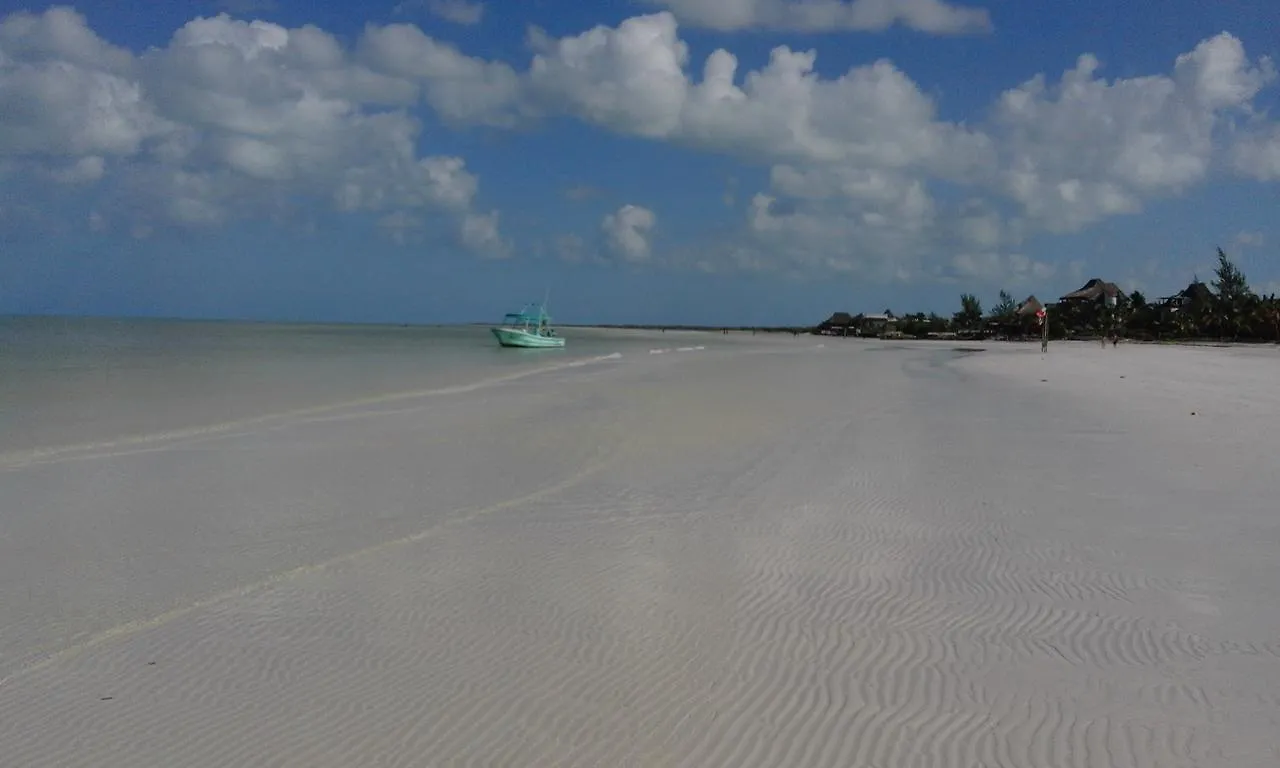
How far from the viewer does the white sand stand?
182 inches

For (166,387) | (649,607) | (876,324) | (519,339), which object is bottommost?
(166,387)

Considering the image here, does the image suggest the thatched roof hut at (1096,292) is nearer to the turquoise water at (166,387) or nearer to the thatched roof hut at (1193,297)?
the thatched roof hut at (1193,297)

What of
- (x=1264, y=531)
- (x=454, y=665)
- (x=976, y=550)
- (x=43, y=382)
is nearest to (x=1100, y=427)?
(x=1264, y=531)

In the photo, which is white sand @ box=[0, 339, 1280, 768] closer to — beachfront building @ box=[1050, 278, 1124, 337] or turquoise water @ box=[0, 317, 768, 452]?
turquoise water @ box=[0, 317, 768, 452]

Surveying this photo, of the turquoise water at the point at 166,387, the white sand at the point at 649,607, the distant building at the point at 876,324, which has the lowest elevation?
the turquoise water at the point at 166,387

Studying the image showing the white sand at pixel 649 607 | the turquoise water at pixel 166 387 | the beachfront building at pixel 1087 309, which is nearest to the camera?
the white sand at pixel 649 607

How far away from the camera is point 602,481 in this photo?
459 inches

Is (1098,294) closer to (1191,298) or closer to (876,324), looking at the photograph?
(1191,298)

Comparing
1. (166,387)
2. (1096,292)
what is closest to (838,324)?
(1096,292)

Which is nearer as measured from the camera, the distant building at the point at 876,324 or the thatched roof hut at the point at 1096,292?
the thatched roof hut at the point at 1096,292

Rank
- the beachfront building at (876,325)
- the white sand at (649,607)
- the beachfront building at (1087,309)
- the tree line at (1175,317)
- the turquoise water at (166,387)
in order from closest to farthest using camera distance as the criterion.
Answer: the white sand at (649,607) < the turquoise water at (166,387) < the tree line at (1175,317) < the beachfront building at (1087,309) < the beachfront building at (876,325)

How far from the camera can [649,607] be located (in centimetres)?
654

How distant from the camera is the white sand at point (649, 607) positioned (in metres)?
4.62

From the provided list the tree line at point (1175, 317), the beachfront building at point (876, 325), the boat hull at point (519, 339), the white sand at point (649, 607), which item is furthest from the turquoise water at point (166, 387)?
the beachfront building at point (876, 325)
